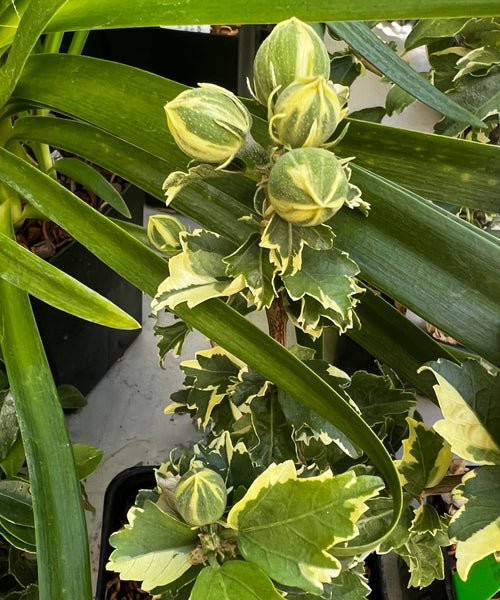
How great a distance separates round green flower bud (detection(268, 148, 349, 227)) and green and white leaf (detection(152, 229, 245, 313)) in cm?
6

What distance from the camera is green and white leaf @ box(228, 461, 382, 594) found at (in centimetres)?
31

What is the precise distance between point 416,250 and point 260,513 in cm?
19

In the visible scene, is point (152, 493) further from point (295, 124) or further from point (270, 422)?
point (295, 124)

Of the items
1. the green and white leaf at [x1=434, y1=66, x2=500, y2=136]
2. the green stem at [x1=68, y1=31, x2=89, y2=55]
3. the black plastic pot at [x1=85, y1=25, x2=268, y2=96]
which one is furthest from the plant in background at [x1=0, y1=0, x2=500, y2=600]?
the black plastic pot at [x1=85, y1=25, x2=268, y2=96]

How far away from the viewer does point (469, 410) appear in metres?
0.36

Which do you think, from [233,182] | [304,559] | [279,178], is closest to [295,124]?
[279,178]

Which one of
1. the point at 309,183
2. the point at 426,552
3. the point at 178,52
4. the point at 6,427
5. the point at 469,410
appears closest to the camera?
the point at 309,183

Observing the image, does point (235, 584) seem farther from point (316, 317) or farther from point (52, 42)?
point (52, 42)

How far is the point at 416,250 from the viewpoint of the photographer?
354 millimetres

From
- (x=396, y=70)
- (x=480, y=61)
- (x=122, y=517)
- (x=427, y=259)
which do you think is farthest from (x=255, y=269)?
(x=122, y=517)

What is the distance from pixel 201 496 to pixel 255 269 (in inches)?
5.2

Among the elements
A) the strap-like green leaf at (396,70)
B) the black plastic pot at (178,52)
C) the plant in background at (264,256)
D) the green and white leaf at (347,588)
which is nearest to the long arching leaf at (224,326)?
the plant in background at (264,256)

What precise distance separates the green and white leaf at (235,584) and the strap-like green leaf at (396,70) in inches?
13.6

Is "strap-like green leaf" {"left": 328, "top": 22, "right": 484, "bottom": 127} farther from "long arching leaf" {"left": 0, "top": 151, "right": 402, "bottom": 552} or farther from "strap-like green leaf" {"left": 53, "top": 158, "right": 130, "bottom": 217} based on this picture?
"strap-like green leaf" {"left": 53, "top": 158, "right": 130, "bottom": 217}
